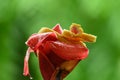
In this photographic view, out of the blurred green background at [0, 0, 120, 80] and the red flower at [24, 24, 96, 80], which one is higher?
the red flower at [24, 24, 96, 80]

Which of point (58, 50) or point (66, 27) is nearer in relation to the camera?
point (58, 50)

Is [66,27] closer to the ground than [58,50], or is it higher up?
closer to the ground

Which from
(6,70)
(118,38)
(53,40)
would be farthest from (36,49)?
(6,70)

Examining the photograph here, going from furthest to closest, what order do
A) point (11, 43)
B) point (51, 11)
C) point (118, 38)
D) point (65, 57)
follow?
point (11, 43) < point (51, 11) < point (118, 38) < point (65, 57)

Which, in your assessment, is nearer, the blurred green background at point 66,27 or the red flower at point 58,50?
the red flower at point 58,50

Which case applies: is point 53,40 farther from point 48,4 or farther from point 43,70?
point 48,4
